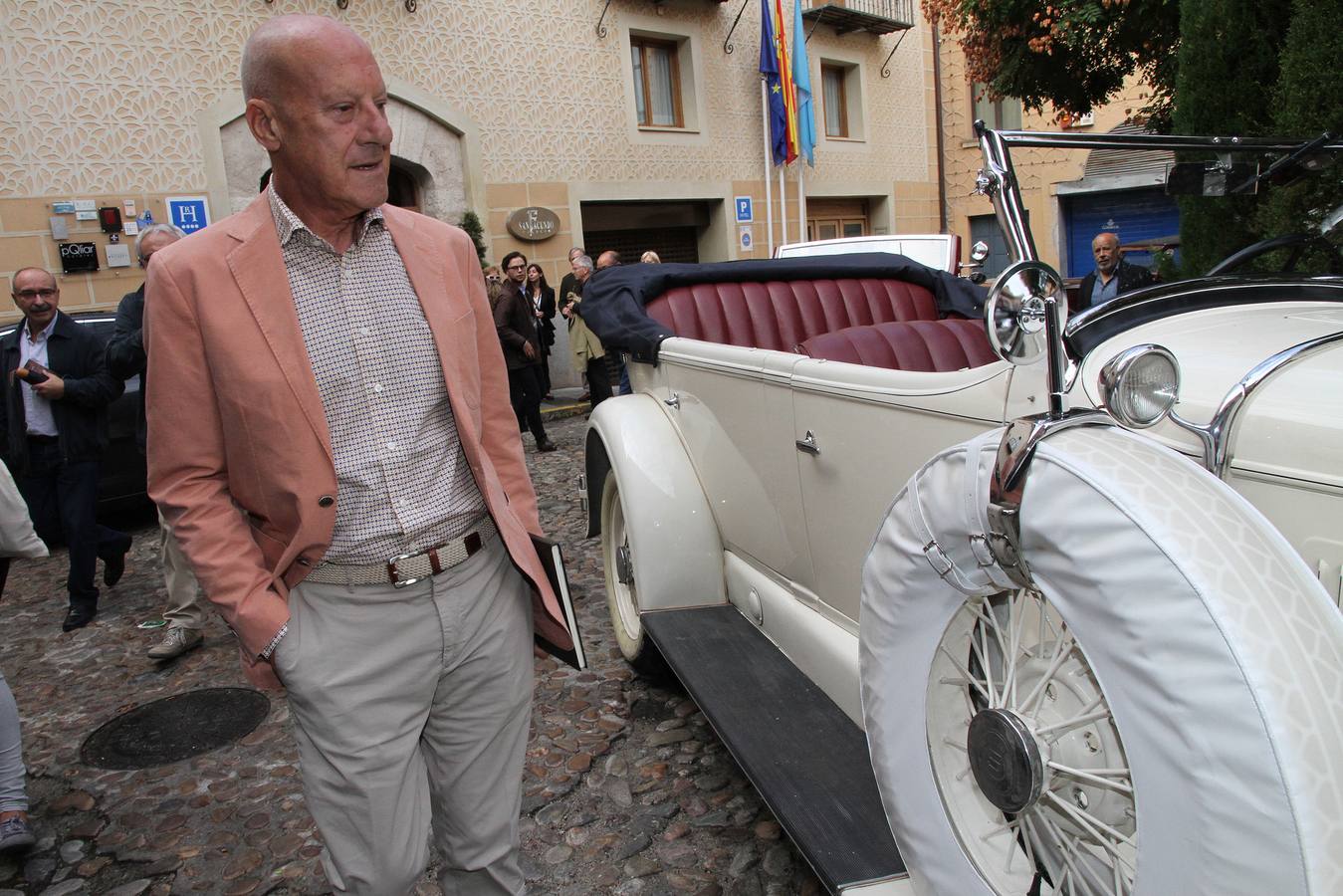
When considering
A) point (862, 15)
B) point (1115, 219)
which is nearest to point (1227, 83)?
point (862, 15)

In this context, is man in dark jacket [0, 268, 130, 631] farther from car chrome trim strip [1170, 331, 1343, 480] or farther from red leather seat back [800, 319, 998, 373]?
car chrome trim strip [1170, 331, 1343, 480]

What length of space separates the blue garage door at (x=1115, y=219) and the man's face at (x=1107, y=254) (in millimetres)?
10667

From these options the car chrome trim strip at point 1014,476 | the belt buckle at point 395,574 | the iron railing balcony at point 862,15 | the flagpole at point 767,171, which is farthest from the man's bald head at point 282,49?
the iron railing balcony at point 862,15

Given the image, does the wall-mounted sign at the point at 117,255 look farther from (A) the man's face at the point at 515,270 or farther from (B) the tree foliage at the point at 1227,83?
(B) the tree foliage at the point at 1227,83

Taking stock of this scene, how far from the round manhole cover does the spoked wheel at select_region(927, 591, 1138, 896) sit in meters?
2.66

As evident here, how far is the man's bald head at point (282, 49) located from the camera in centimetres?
151

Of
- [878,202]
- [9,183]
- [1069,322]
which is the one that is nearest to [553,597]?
[1069,322]

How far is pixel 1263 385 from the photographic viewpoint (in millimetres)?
1456

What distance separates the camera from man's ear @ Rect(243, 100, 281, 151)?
155 centimetres

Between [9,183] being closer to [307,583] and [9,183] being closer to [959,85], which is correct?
[307,583]

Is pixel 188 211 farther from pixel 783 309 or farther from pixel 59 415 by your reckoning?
pixel 783 309

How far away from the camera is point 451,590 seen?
1.73 metres

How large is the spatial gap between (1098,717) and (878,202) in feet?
54.5

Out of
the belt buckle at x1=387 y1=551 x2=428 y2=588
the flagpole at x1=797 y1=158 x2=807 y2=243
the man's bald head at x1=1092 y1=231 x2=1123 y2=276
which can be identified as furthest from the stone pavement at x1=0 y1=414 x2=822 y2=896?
the flagpole at x1=797 y1=158 x2=807 y2=243
